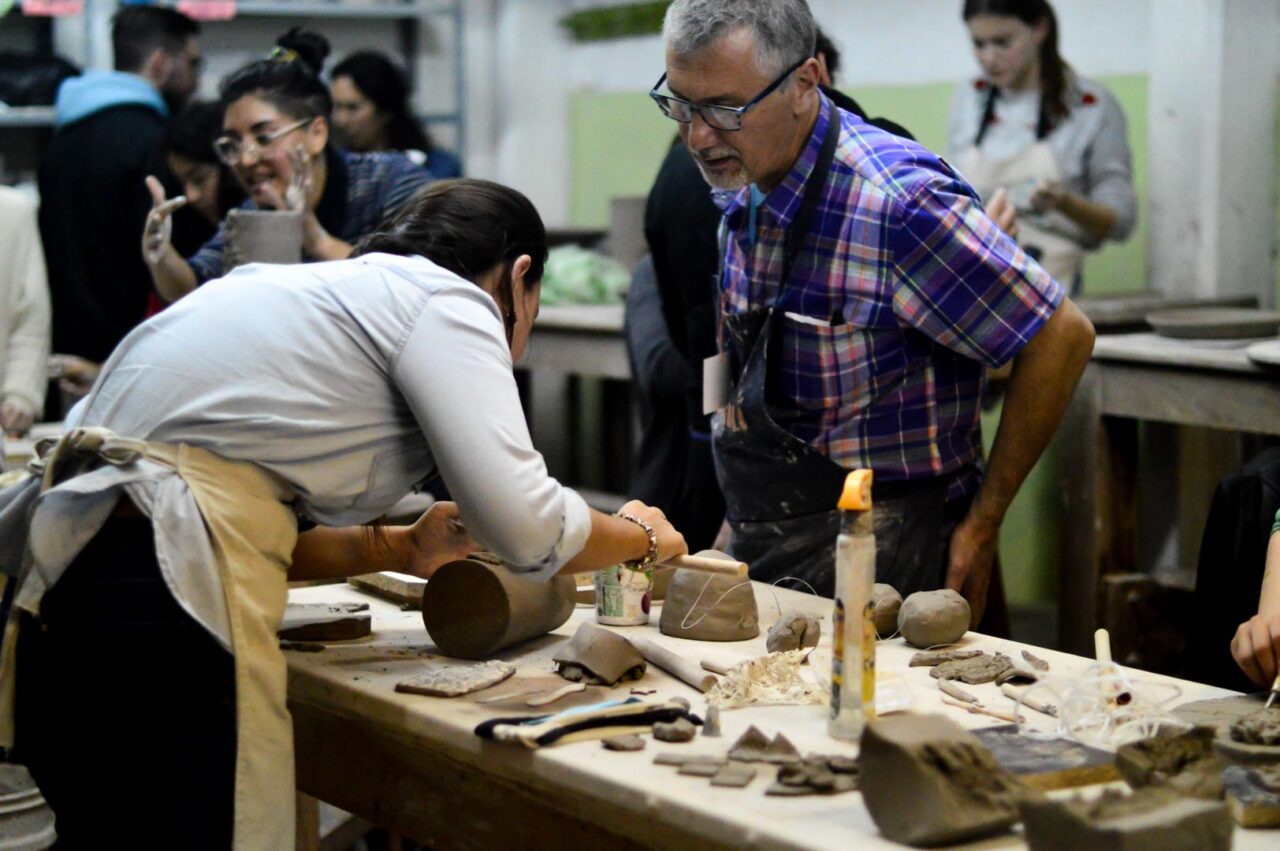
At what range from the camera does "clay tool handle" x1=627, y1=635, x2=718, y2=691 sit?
6.64ft

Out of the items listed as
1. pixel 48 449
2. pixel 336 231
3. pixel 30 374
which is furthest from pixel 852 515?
pixel 30 374

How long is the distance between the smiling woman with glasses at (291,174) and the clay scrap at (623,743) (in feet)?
6.80

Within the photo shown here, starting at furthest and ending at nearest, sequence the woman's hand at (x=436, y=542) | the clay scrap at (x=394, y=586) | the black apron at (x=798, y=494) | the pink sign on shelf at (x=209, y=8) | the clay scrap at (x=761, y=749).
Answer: the pink sign on shelf at (x=209, y=8) < the black apron at (x=798, y=494) < the clay scrap at (x=394, y=586) < the woman's hand at (x=436, y=542) < the clay scrap at (x=761, y=749)

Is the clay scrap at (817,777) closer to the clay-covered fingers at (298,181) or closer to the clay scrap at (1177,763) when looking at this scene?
the clay scrap at (1177,763)

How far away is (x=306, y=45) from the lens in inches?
167

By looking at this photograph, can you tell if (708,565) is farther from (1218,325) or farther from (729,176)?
(1218,325)

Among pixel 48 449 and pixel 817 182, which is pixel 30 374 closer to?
pixel 48 449

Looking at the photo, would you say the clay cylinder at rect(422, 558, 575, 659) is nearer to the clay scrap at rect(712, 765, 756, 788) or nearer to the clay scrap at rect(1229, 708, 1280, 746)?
the clay scrap at rect(712, 765, 756, 788)

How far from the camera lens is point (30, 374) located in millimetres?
4262

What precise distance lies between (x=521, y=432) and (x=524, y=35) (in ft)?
19.2

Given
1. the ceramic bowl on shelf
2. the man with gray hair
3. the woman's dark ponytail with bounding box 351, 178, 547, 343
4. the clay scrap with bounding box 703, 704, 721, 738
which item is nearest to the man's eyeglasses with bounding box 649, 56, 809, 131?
the man with gray hair

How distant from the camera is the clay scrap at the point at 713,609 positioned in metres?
2.24

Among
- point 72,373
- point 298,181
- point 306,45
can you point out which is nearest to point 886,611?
point 298,181

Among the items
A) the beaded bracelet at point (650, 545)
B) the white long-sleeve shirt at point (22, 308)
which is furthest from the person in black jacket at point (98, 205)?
the beaded bracelet at point (650, 545)
